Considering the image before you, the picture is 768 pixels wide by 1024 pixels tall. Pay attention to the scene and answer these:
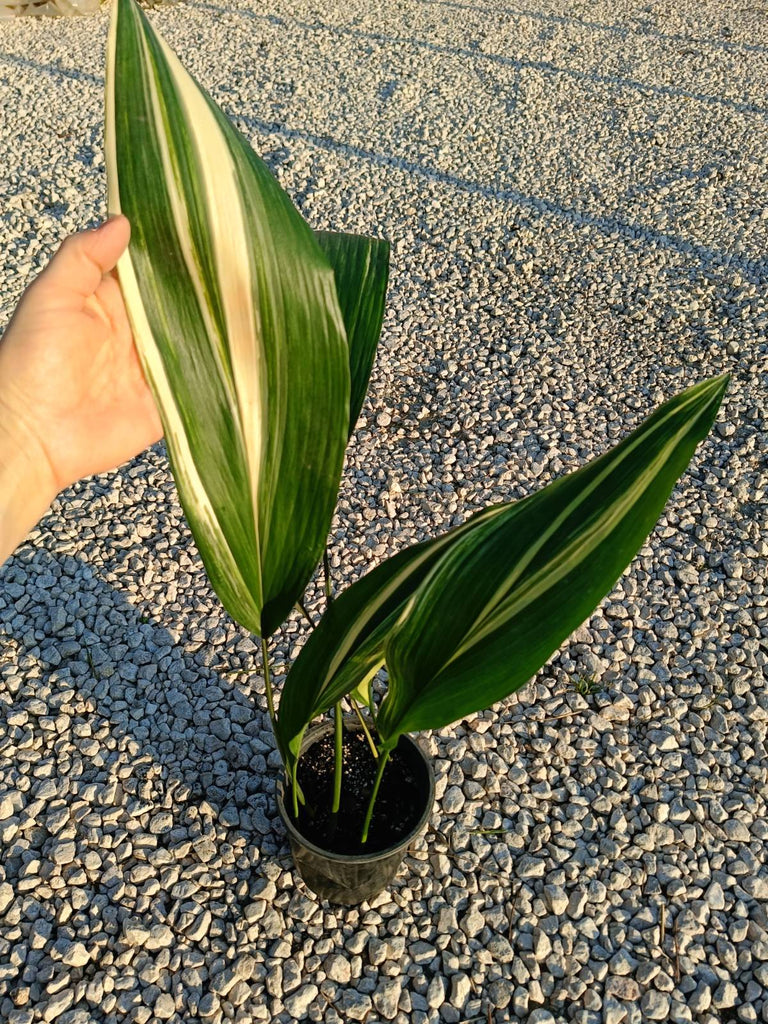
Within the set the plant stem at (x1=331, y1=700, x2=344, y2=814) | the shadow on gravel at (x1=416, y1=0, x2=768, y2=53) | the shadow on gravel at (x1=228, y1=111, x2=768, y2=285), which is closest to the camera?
the plant stem at (x1=331, y1=700, x2=344, y2=814)

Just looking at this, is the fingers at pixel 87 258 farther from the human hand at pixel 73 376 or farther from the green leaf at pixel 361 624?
the green leaf at pixel 361 624

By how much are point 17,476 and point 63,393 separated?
121 mm

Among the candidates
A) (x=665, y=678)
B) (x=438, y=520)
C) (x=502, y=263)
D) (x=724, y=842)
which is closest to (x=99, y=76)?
(x=502, y=263)

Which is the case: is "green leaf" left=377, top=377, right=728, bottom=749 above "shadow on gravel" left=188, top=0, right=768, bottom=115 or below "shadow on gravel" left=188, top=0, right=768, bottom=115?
above

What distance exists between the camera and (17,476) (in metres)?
1.14

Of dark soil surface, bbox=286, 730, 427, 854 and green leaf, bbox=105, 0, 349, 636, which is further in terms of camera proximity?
dark soil surface, bbox=286, 730, 427, 854

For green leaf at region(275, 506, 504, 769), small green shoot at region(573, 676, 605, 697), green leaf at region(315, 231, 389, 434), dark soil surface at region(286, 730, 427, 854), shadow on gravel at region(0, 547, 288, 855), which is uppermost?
green leaf at region(315, 231, 389, 434)

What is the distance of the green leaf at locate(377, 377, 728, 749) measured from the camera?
85cm

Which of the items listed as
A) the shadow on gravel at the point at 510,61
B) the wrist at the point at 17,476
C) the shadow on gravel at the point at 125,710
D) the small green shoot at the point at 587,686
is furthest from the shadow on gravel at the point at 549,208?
the wrist at the point at 17,476

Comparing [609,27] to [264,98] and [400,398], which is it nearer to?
[264,98]

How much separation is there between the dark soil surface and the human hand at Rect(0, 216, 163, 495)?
2.13 feet

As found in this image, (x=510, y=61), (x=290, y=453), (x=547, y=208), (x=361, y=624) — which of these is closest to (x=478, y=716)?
(x=361, y=624)

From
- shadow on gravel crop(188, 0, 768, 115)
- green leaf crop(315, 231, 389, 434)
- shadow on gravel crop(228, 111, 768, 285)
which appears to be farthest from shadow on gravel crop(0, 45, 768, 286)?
green leaf crop(315, 231, 389, 434)

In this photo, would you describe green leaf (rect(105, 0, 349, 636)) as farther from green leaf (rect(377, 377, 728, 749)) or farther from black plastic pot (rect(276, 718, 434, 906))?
black plastic pot (rect(276, 718, 434, 906))
